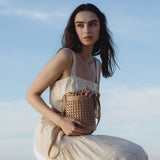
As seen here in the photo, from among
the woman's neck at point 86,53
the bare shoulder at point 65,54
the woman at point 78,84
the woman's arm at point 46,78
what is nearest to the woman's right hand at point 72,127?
the woman at point 78,84

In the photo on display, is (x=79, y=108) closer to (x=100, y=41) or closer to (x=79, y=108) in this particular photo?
(x=79, y=108)

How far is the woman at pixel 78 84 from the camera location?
10.5 feet

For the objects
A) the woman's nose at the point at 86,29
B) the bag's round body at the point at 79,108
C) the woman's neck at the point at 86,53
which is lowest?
the bag's round body at the point at 79,108

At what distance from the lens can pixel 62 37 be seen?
3992mm

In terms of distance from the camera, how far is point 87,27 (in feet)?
12.2

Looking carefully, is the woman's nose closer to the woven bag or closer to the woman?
the woman

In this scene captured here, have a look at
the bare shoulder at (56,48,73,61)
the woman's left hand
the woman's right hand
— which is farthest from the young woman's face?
the woman's right hand

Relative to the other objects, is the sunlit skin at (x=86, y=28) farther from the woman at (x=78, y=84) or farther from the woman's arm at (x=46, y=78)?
the woman's arm at (x=46, y=78)

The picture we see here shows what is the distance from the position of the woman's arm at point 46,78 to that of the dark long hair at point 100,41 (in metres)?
0.29

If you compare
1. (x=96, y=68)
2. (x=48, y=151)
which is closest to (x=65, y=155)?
(x=48, y=151)

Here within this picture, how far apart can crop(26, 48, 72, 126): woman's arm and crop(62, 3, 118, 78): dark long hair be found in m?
0.29

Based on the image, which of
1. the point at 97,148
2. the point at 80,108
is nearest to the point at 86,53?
the point at 80,108

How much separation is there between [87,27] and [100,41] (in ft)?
1.33

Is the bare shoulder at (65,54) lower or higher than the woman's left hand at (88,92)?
higher
